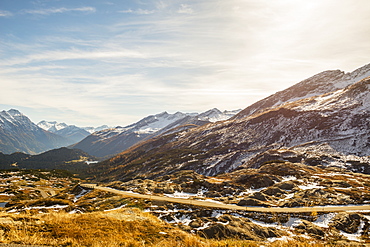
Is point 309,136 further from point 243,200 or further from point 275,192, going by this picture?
point 243,200

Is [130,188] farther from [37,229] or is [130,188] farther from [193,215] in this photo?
[37,229]

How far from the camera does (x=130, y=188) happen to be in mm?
76688

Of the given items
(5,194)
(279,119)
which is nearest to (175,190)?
(5,194)

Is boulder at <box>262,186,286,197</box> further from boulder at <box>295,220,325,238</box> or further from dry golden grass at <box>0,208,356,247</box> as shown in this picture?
dry golden grass at <box>0,208,356,247</box>

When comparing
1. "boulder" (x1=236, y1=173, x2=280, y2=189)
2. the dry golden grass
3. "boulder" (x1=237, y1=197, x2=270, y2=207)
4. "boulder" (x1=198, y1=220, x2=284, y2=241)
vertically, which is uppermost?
the dry golden grass

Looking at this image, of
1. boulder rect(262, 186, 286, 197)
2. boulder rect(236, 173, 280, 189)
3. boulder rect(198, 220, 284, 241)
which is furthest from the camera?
boulder rect(236, 173, 280, 189)

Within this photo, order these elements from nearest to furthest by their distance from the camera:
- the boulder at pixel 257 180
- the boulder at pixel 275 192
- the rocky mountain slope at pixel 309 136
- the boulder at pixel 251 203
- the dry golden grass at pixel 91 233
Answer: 1. the dry golden grass at pixel 91 233
2. the boulder at pixel 251 203
3. the boulder at pixel 275 192
4. the boulder at pixel 257 180
5. the rocky mountain slope at pixel 309 136

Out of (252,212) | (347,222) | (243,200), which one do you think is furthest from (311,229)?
(243,200)

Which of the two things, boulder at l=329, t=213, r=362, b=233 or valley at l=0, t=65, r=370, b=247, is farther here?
boulder at l=329, t=213, r=362, b=233

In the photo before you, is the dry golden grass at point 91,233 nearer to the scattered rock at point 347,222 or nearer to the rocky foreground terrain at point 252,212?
the rocky foreground terrain at point 252,212

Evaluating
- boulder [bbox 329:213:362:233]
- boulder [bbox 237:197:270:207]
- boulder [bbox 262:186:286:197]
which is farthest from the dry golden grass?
boulder [bbox 262:186:286:197]

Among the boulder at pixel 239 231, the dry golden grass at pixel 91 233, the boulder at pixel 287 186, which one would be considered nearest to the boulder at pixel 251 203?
the boulder at pixel 239 231

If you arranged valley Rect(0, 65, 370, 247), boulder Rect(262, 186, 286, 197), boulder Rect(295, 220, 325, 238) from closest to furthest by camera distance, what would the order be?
valley Rect(0, 65, 370, 247), boulder Rect(295, 220, 325, 238), boulder Rect(262, 186, 286, 197)

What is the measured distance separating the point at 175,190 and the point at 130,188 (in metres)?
17.1
